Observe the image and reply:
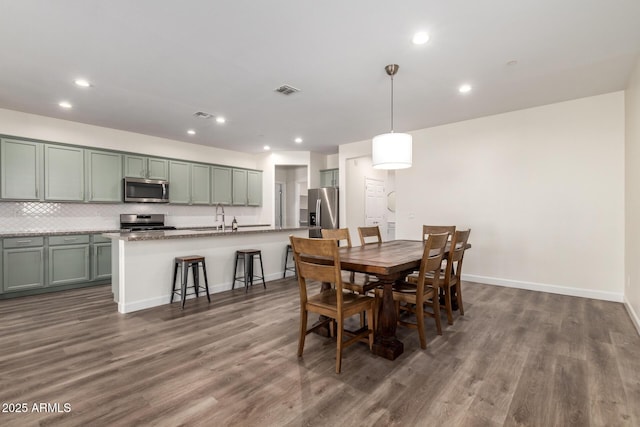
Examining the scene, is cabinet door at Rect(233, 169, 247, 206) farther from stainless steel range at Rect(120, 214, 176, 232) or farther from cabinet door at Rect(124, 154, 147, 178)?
cabinet door at Rect(124, 154, 147, 178)

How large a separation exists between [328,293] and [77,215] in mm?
4950

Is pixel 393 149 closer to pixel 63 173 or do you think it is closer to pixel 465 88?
pixel 465 88

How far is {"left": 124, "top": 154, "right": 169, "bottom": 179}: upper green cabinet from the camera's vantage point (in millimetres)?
5441

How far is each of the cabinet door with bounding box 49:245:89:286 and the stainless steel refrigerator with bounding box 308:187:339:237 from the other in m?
4.11

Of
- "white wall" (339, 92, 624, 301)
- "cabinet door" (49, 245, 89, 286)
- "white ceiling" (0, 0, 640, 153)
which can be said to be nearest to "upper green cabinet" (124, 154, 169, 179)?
"white ceiling" (0, 0, 640, 153)

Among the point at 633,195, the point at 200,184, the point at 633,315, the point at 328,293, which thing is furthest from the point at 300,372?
the point at 200,184

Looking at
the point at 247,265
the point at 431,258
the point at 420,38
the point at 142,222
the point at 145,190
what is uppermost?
the point at 420,38

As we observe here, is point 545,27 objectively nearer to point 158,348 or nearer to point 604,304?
point 604,304

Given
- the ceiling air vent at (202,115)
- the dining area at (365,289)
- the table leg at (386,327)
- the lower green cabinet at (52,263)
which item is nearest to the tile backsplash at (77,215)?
the lower green cabinet at (52,263)

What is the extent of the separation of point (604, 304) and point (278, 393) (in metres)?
4.22

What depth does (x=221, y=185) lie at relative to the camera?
682 cm

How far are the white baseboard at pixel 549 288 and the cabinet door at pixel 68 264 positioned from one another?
20.2 feet

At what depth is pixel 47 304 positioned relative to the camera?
152 inches

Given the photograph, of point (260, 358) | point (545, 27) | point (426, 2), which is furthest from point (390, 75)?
point (260, 358)
